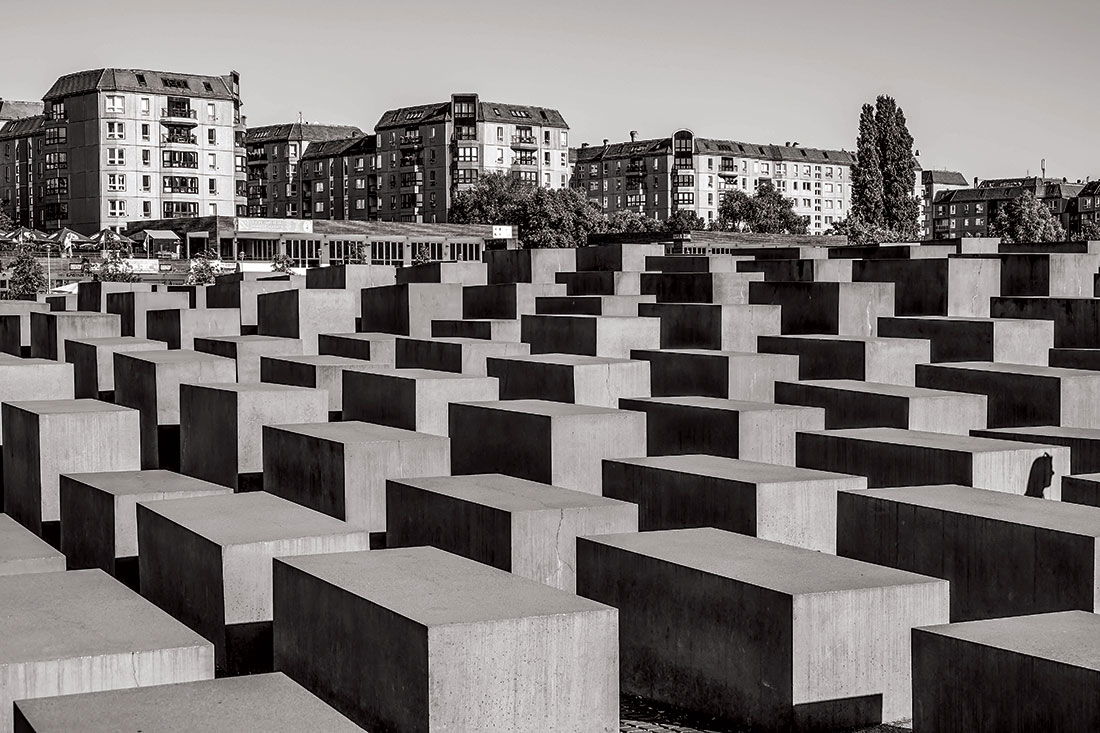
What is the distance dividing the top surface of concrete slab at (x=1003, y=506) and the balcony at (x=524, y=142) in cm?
10050

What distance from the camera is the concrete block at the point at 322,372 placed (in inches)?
614

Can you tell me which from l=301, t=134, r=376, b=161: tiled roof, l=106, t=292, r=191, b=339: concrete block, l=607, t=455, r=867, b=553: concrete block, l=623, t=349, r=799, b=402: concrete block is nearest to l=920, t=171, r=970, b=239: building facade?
l=301, t=134, r=376, b=161: tiled roof

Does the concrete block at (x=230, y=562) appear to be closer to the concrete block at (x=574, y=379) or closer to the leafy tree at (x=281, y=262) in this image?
the concrete block at (x=574, y=379)

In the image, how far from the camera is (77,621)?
7305 mm

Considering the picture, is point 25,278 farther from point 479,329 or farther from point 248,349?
point 479,329

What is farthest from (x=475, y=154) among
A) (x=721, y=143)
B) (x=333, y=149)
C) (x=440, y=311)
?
(x=440, y=311)

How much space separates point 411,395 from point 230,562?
5.17 meters

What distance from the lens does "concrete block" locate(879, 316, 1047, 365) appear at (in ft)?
51.8

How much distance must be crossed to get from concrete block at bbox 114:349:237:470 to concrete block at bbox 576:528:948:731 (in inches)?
318

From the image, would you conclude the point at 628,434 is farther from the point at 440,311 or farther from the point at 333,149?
the point at 333,149

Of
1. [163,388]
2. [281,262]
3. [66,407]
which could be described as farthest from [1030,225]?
[66,407]

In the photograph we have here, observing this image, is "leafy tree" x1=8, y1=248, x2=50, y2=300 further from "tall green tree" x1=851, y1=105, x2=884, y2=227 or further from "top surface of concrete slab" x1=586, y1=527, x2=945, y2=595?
"top surface of concrete slab" x1=586, y1=527, x2=945, y2=595

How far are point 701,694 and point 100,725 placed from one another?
3463mm

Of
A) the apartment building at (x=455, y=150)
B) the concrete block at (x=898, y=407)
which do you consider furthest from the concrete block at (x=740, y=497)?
the apartment building at (x=455, y=150)
